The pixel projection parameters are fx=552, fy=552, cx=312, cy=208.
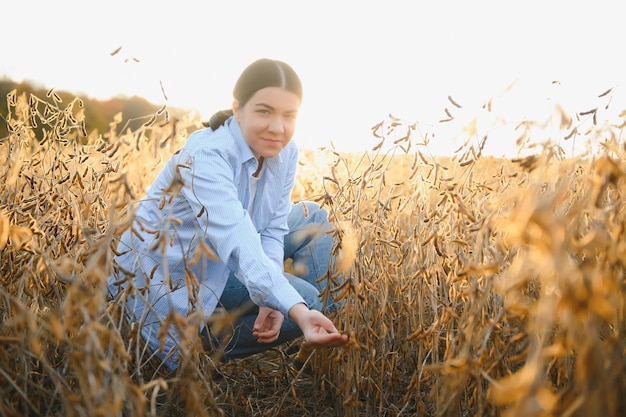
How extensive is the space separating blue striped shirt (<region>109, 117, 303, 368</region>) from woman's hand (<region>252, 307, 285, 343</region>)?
15 centimetres

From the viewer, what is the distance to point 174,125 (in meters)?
1.09

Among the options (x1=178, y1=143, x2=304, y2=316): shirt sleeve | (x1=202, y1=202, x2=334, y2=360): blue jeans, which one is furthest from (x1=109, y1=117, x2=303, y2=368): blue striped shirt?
(x1=202, y1=202, x2=334, y2=360): blue jeans

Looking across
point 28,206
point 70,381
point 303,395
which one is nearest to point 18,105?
point 28,206

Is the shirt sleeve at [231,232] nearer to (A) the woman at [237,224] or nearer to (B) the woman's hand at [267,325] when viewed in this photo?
(A) the woman at [237,224]

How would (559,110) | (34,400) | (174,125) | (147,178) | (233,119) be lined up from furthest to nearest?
(147,178)
(233,119)
(34,400)
(174,125)
(559,110)

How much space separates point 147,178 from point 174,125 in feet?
6.28

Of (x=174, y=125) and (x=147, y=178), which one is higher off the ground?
(x=174, y=125)

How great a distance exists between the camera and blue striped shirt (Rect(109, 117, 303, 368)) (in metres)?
1.46

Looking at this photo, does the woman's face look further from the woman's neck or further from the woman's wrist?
the woman's wrist

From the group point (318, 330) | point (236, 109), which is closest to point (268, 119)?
point (236, 109)

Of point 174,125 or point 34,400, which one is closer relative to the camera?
point 174,125

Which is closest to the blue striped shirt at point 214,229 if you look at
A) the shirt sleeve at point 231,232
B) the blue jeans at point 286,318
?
the shirt sleeve at point 231,232

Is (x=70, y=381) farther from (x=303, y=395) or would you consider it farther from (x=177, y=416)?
(x=303, y=395)

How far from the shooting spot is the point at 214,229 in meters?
1.59
